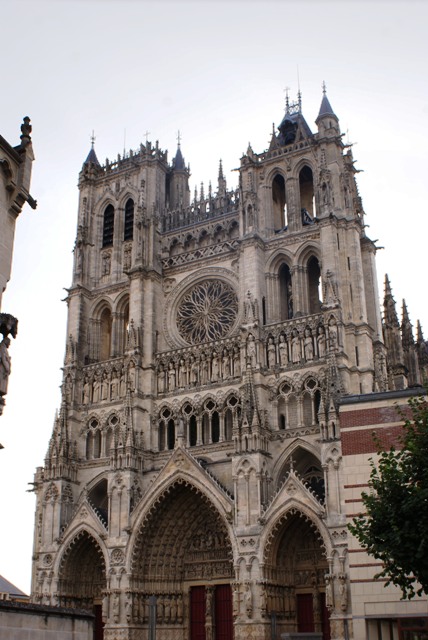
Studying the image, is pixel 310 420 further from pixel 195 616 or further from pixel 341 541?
pixel 195 616

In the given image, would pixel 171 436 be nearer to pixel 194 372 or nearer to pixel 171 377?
pixel 171 377

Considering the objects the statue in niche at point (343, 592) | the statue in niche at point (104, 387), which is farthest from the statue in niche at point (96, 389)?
the statue in niche at point (343, 592)

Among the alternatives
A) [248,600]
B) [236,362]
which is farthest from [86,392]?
[248,600]

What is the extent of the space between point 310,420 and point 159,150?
20.7 m

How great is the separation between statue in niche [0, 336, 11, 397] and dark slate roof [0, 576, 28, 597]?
45.1 metres

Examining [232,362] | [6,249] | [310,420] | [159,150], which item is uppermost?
[159,150]

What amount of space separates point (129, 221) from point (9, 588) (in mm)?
28361

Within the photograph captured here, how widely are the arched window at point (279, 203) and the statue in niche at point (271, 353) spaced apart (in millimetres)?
7373

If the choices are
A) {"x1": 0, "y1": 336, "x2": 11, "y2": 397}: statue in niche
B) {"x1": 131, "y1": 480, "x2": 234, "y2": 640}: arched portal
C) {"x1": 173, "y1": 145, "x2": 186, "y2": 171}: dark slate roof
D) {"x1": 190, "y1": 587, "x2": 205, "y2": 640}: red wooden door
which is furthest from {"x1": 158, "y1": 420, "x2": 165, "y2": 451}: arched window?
{"x1": 0, "y1": 336, "x2": 11, "y2": 397}: statue in niche

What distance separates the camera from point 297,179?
4119 centimetres

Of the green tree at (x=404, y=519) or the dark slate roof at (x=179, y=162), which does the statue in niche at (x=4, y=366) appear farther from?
the dark slate roof at (x=179, y=162)

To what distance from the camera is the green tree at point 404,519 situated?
15.9 m

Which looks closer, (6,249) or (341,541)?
(6,249)

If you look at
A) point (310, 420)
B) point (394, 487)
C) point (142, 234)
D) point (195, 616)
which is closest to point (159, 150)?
point (142, 234)
